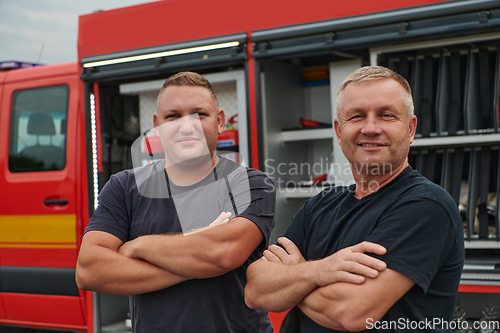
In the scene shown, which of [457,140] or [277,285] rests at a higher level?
[457,140]

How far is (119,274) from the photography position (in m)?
1.70

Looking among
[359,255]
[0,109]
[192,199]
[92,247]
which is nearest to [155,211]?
[192,199]

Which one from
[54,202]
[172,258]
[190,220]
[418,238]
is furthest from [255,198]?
[54,202]

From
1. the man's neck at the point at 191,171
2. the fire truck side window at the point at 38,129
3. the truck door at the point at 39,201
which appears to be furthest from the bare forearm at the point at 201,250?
the fire truck side window at the point at 38,129

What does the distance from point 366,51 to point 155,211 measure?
1758 mm

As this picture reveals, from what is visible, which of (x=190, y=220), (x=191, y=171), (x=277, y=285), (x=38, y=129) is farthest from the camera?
(x=38, y=129)

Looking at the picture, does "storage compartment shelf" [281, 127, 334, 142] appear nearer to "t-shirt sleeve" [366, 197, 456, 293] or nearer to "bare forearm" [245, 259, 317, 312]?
"bare forearm" [245, 259, 317, 312]

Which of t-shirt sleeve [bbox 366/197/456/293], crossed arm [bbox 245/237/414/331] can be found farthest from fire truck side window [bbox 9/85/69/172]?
t-shirt sleeve [bbox 366/197/456/293]

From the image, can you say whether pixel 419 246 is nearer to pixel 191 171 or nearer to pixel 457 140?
pixel 191 171

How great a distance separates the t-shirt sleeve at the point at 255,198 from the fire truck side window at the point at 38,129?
2.40 meters

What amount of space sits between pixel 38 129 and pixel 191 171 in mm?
2562

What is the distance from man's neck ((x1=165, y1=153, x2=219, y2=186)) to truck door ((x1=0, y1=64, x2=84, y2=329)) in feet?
6.63

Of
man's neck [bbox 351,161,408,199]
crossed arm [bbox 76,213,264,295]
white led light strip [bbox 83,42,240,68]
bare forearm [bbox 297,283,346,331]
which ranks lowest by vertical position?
bare forearm [bbox 297,283,346,331]

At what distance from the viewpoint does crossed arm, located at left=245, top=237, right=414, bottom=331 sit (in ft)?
4.08
